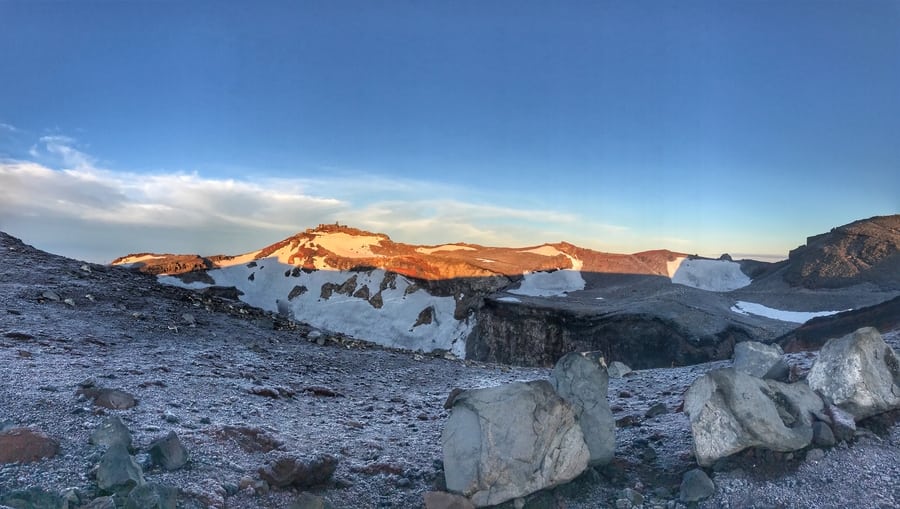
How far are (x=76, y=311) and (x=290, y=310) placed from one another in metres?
28.1

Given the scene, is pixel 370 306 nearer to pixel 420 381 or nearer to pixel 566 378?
pixel 420 381

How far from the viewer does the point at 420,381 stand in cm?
1359

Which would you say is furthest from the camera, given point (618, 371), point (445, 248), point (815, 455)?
point (445, 248)

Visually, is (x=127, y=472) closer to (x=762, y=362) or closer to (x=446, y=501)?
(x=446, y=501)

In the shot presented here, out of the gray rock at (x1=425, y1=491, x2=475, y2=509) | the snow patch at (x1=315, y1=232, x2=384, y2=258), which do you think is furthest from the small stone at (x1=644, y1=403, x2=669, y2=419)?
the snow patch at (x1=315, y1=232, x2=384, y2=258)

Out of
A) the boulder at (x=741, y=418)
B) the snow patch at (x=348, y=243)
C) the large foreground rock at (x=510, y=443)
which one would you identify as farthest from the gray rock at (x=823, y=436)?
the snow patch at (x=348, y=243)

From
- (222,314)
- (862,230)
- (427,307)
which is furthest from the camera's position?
(862,230)

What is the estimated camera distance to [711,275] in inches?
1959

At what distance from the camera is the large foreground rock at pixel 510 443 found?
6.10 m

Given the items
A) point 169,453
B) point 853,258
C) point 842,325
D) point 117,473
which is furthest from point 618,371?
point 853,258

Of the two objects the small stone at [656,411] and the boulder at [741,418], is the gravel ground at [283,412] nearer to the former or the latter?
the small stone at [656,411]

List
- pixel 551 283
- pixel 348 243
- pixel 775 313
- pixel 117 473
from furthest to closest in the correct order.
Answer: pixel 348 243
pixel 551 283
pixel 775 313
pixel 117 473

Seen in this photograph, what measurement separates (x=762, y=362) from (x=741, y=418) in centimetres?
264

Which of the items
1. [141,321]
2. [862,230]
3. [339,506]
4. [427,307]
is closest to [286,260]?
[427,307]
